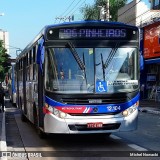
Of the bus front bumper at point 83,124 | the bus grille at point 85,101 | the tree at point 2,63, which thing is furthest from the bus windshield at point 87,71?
the tree at point 2,63

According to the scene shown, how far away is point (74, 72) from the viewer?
10828 millimetres

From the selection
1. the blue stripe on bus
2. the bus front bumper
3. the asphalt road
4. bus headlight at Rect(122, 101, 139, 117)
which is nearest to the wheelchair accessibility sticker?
the blue stripe on bus

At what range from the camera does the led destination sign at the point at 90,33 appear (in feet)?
36.4

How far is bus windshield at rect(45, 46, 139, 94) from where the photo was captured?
10781mm

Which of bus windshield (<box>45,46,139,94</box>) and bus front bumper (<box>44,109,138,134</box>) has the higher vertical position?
bus windshield (<box>45,46,139,94</box>)

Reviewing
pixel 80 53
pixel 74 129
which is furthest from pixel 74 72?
pixel 74 129

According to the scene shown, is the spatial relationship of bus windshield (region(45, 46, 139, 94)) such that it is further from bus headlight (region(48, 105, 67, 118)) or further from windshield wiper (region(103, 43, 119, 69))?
bus headlight (region(48, 105, 67, 118))

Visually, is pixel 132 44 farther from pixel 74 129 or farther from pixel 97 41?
pixel 74 129

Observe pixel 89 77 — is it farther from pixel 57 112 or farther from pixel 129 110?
pixel 129 110

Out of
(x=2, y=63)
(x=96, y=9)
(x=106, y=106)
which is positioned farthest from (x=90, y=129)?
(x=96, y=9)

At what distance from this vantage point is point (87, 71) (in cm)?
1086

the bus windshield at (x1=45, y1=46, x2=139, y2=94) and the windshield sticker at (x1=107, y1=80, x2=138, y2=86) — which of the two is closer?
the bus windshield at (x1=45, y1=46, x2=139, y2=94)

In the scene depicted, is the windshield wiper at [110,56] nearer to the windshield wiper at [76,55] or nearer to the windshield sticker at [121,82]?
the windshield sticker at [121,82]

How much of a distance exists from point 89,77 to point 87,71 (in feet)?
0.53
